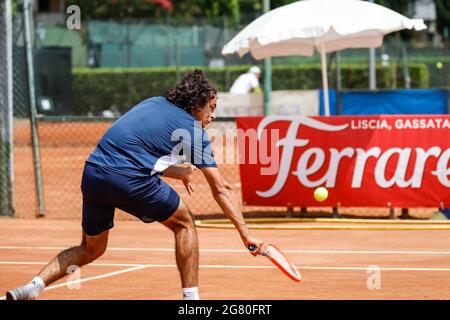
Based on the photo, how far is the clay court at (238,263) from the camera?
9.62 metres

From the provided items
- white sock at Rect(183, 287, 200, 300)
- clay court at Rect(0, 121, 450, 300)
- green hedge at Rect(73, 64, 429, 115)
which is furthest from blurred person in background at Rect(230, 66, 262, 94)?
white sock at Rect(183, 287, 200, 300)

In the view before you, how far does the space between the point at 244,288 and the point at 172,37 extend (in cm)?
2946

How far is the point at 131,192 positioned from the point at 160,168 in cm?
29

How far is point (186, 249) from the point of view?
7871 millimetres

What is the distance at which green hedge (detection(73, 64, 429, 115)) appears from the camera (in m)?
38.5

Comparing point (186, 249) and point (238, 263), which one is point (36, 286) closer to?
point (186, 249)

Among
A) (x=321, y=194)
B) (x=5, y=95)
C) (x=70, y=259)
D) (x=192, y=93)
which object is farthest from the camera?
(x=5, y=95)

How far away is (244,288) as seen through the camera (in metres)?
9.85

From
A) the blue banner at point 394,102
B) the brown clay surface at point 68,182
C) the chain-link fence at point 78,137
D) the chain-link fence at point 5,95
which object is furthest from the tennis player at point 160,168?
the blue banner at point 394,102

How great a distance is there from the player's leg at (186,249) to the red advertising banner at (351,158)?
6746mm

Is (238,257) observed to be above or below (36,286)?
below

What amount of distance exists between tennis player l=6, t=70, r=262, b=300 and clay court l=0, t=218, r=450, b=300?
1.50 metres

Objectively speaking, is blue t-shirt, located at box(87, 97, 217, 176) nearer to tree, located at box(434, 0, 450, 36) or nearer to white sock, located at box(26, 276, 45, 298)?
white sock, located at box(26, 276, 45, 298)

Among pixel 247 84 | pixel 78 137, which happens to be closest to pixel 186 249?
pixel 247 84
